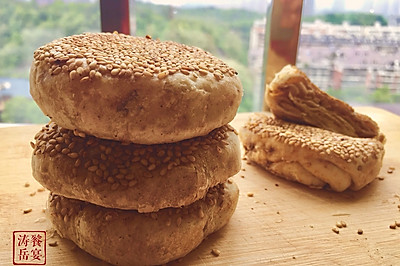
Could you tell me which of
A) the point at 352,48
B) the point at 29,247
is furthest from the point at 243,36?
the point at 29,247

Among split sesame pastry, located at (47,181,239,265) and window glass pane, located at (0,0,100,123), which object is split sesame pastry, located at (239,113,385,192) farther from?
window glass pane, located at (0,0,100,123)

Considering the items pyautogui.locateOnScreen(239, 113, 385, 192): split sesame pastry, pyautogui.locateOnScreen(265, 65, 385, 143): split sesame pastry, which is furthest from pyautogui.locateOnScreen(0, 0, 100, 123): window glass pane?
pyautogui.locateOnScreen(239, 113, 385, 192): split sesame pastry

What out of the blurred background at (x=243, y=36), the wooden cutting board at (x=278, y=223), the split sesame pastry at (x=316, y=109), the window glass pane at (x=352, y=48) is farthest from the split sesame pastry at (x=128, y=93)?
the window glass pane at (x=352, y=48)

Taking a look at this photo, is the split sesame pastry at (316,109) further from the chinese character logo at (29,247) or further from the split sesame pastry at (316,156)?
the chinese character logo at (29,247)

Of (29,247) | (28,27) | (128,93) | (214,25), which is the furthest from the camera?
(214,25)

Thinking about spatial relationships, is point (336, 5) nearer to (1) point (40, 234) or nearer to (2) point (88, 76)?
(2) point (88, 76)

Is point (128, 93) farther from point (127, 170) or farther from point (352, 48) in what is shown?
Answer: point (352, 48)
